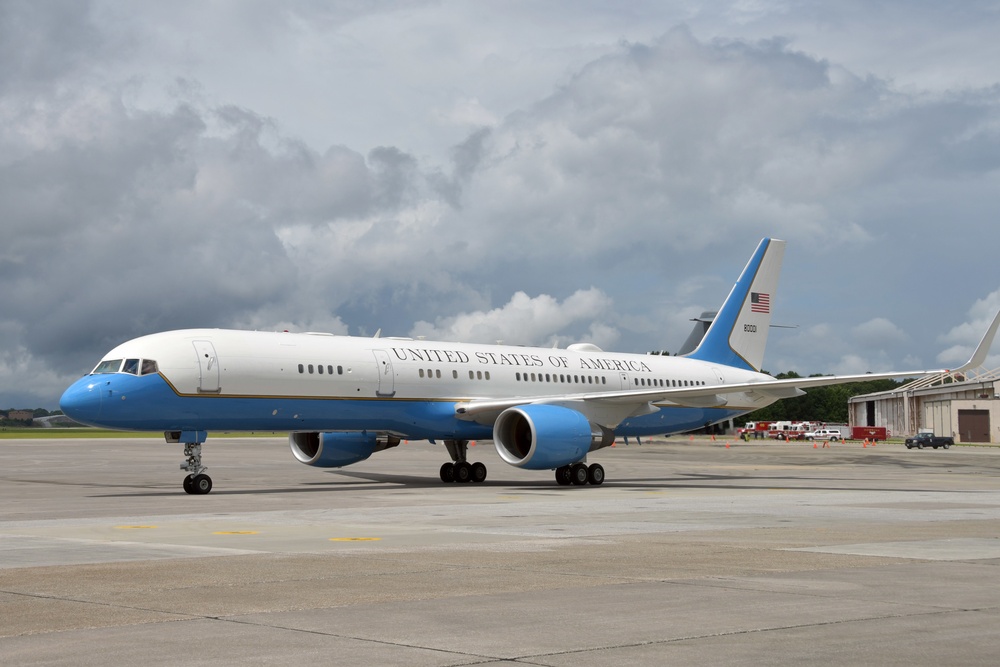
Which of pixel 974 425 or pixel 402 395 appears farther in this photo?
pixel 974 425

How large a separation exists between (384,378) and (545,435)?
14.9 feet

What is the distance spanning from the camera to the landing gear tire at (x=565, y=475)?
31.3 m

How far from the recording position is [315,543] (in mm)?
14578

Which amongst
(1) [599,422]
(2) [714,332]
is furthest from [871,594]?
(2) [714,332]

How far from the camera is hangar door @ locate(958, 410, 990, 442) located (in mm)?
104162

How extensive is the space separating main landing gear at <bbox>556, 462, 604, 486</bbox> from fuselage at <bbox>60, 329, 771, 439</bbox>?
268 centimetres

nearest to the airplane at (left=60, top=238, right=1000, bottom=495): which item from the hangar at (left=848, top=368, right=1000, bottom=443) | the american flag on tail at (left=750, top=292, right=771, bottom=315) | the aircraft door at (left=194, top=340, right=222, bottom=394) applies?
the aircraft door at (left=194, top=340, right=222, bottom=394)

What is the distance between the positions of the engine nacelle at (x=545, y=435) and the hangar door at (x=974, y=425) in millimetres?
83067

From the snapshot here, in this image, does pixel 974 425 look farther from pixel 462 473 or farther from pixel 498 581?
pixel 498 581

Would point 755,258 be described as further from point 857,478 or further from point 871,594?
point 871,594

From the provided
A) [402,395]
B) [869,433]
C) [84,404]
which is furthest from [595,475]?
[869,433]

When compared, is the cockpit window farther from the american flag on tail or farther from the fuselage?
the american flag on tail

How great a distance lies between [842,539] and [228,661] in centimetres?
1024

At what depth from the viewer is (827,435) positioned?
10344cm
